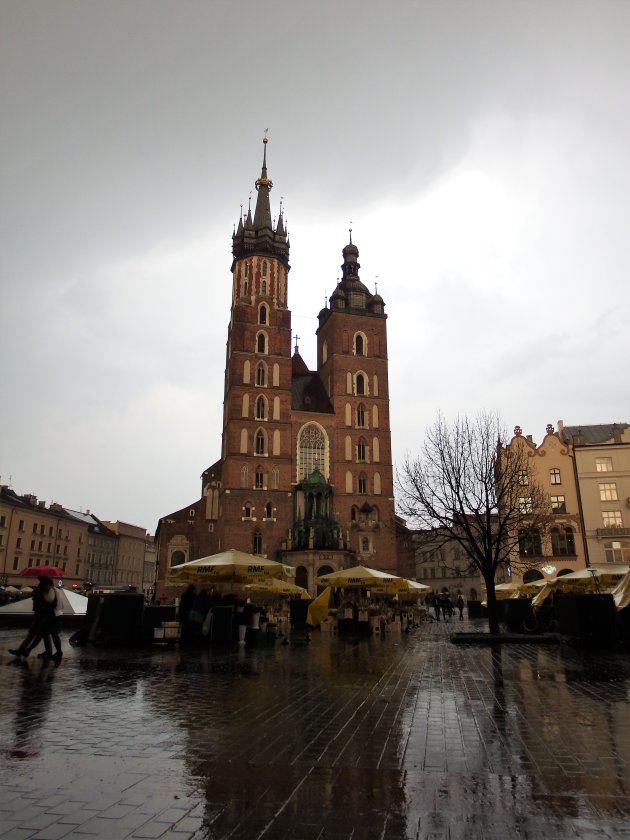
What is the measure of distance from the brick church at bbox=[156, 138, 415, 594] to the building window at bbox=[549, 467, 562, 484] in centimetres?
1371

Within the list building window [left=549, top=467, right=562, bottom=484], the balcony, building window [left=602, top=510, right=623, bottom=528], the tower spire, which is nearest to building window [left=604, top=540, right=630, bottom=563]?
the balcony

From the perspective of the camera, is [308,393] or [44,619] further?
[308,393]

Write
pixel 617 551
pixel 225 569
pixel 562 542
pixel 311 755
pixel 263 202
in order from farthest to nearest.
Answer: pixel 263 202
pixel 562 542
pixel 617 551
pixel 225 569
pixel 311 755

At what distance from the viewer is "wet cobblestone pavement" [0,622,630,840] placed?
4082 mm

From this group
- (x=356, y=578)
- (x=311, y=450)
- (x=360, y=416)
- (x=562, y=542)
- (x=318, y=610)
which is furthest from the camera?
(x=360, y=416)

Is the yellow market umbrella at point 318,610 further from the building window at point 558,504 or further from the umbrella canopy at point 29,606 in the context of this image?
the building window at point 558,504

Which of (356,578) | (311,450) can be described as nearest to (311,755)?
(356,578)

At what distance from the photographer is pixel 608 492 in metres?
49.5

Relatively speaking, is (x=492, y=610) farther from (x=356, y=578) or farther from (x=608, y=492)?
(x=608, y=492)

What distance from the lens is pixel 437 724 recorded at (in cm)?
714

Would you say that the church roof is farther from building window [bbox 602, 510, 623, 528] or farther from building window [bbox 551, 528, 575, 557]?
building window [bbox 602, 510, 623, 528]

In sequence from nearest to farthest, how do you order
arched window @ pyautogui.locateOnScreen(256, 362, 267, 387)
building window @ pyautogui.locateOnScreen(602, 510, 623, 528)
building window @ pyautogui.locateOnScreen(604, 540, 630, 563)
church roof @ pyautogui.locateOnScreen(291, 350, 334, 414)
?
building window @ pyautogui.locateOnScreen(604, 540, 630, 563)
building window @ pyautogui.locateOnScreen(602, 510, 623, 528)
arched window @ pyautogui.locateOnScreen(256, 362, 267, 387)
church roof @ pyautogui.locateOnScreen(291, 350, 334, 414)

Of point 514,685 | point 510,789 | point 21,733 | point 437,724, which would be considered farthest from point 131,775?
point 514,685

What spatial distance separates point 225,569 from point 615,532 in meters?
40.2
